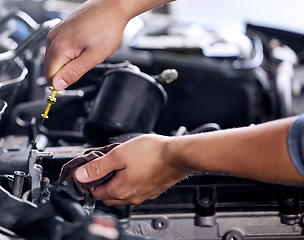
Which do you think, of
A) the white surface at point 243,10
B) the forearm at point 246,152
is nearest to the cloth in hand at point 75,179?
the forearm at point 246,152

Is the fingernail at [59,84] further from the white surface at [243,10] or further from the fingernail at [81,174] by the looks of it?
the white surface at [243,10]

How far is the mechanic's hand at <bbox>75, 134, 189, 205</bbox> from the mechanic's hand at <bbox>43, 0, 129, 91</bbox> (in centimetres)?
22

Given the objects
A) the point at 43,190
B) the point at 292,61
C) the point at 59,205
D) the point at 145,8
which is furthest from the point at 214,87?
the point at 59,205

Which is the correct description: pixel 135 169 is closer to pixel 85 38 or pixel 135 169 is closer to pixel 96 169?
pixel 96 169

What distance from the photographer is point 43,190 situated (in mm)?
932

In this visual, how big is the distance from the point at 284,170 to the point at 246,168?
2.6 inches

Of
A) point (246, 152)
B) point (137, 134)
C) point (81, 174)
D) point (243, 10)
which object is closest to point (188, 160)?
point (246, 152)

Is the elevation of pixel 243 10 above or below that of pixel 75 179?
below

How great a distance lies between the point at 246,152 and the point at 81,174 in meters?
0.32

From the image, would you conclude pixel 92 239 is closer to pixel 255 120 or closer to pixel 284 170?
pixel 284 170

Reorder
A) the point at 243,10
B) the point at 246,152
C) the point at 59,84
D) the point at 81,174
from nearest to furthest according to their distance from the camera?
the point at 246,152 < the point at 81,174 < the point at 59,84 < the point at 243,10

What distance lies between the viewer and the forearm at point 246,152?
732 mm

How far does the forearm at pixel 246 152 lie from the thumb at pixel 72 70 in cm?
31

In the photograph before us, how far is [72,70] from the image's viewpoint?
3.29 feet
